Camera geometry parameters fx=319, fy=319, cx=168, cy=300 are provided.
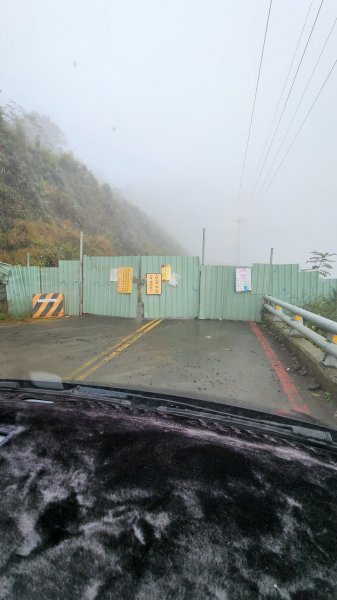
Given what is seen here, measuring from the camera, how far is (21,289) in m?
11.4

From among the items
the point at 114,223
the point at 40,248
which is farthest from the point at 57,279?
the point at 114,223

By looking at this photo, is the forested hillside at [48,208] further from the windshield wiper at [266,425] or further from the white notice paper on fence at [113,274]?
the windshield wiper at [266,425]

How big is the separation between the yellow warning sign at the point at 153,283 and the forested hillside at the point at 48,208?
741 cm

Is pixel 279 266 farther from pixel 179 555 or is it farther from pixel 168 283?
pixel 179 555

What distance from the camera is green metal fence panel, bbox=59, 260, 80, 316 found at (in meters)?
11.7

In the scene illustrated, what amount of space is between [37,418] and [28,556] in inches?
30.5

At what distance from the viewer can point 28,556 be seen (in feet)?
2.50

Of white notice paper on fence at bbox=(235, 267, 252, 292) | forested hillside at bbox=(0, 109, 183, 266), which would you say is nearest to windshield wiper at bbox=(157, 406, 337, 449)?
white notice paper on fence at bbox=(235, 267, 252, 292)

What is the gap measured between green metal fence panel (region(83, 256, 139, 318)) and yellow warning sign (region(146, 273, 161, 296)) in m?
0.44

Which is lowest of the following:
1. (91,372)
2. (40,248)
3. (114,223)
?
(91,372)

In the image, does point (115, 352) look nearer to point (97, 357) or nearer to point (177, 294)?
point (97, 357)

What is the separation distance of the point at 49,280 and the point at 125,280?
115 inches

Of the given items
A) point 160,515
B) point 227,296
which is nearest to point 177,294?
point 227,296

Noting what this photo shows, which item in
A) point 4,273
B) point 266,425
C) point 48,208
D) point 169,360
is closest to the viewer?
point 266,425
